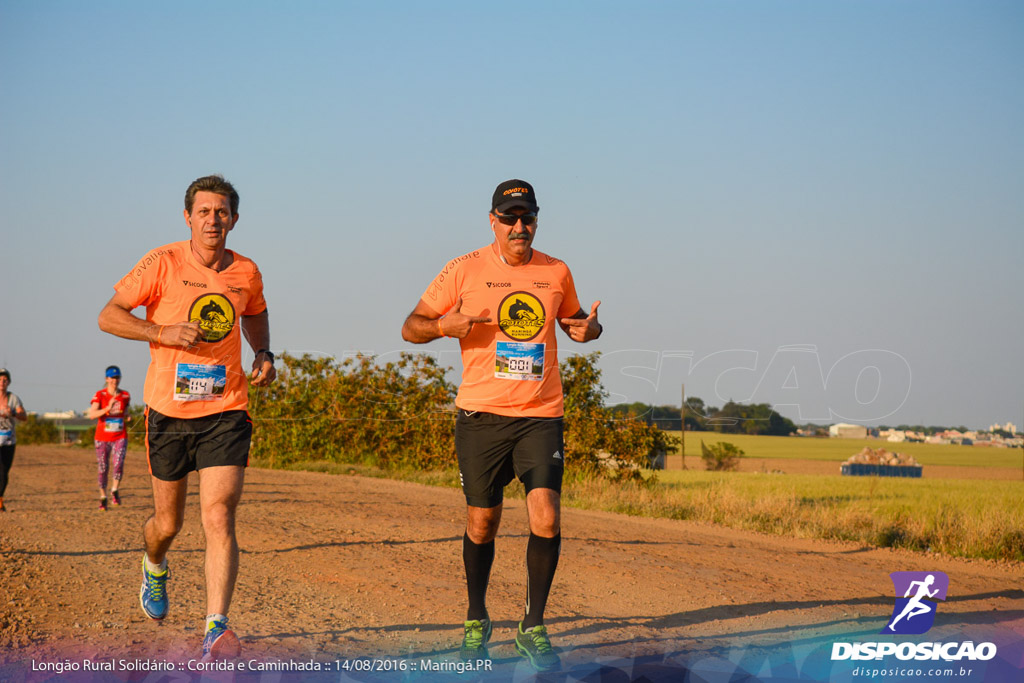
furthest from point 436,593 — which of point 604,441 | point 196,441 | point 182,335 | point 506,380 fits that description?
point 604,441

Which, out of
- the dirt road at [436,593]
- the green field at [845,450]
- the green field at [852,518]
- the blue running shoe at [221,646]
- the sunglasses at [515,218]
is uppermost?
the sunglasses at [515,218]

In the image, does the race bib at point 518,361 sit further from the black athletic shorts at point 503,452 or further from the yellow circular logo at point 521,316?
the black athletic shorts at point 503,452

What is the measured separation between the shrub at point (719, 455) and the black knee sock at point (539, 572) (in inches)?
1934

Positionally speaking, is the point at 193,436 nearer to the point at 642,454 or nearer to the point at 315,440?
the point at 642,454

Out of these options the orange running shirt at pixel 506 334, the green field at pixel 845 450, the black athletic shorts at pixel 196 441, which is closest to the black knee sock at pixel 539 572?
the orange running shirt at pixel 506 334

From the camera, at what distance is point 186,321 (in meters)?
5.25

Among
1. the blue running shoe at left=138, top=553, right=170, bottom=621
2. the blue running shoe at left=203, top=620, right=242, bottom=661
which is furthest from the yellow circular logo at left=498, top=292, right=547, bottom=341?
the blue running shoe at left=138, top=553, right=170, bottom=621

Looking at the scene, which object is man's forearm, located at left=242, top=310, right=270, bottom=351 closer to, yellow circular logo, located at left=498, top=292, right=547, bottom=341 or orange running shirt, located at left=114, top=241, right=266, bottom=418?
orange running shirt, located at left=114, top=241, right=266, bottom=418

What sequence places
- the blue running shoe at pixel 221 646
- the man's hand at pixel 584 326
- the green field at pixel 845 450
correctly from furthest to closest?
the green field at pixel 845 450 < the man's hand at pixel 584 326 < the blue running shoe at pixel 221 646

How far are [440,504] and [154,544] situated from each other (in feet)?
30.1

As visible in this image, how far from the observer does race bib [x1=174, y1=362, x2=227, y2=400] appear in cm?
525

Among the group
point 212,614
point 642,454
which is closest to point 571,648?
point 212,614

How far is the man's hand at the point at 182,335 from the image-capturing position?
493cm

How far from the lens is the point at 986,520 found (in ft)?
45.8
